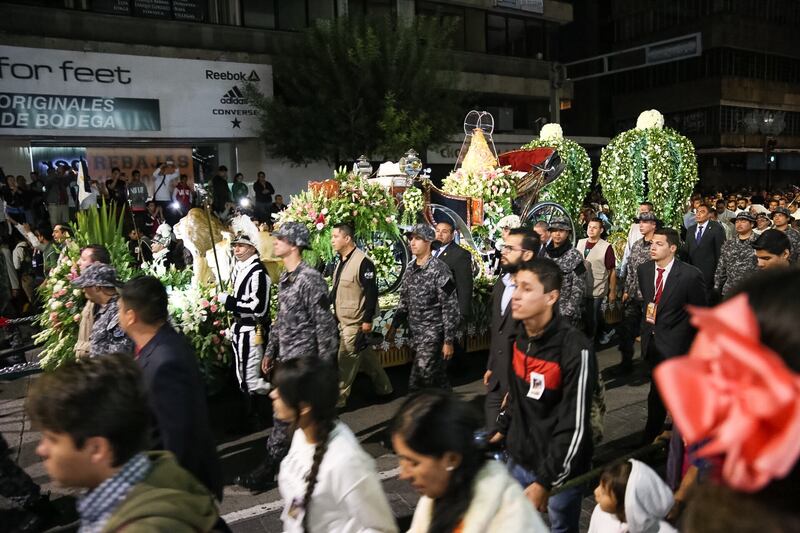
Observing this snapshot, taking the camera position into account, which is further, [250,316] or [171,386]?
[250,316]

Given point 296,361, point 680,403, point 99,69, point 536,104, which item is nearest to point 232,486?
point 296,361

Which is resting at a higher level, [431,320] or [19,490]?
[431,320]

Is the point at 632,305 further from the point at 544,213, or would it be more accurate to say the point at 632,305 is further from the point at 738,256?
the point at 544,213

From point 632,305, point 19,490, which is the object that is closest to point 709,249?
point 632,305

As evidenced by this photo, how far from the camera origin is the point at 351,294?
20.7 feet

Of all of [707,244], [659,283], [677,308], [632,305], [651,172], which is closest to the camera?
[677,308]

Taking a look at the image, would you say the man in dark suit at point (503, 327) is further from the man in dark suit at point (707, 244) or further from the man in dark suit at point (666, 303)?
the man in dark suit at point (707, 244)

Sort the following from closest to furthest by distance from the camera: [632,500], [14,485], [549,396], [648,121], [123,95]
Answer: [632,500]
[549,396]
[14,485]
[648,121]
[123,95]

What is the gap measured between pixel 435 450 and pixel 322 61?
18667mm

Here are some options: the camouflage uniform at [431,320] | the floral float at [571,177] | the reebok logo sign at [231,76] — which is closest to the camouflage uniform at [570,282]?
the camouflage uniform at [431,320]

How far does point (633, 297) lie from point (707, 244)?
344 cm

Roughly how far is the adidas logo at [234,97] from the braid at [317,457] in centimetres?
1817

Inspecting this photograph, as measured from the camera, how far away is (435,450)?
2059mm

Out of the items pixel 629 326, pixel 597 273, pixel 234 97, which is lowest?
pixel 629 326
